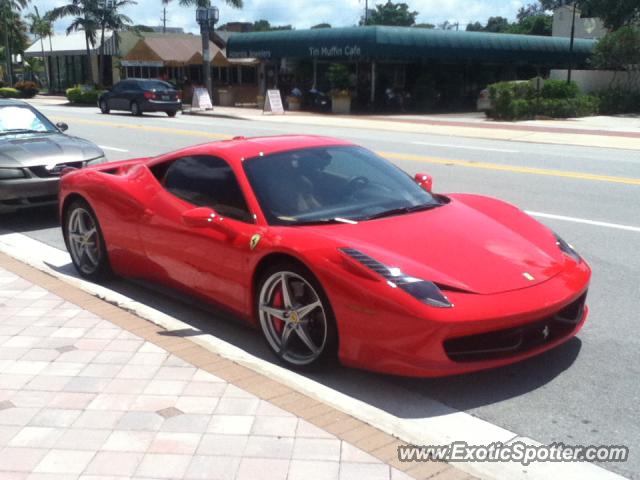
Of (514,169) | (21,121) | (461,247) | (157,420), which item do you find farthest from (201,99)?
(157,420)

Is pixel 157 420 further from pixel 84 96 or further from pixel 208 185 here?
pixel 84 96

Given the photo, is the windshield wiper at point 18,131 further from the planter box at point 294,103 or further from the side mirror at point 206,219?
the planter box at point 294,103

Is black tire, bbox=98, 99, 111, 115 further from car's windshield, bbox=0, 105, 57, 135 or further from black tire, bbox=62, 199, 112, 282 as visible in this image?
black tire, bbox=62, 199, 112, 282

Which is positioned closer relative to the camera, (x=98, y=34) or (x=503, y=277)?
(x=503, y=277)

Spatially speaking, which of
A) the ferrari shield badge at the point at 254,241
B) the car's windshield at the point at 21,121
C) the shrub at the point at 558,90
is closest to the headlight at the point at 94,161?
the car's windshield at the point at 21,121

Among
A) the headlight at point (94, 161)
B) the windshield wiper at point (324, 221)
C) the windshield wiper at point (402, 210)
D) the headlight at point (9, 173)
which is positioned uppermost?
the windshield wiper at point (402, 210)

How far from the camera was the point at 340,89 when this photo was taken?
1425 inches

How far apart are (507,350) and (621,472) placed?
90cm

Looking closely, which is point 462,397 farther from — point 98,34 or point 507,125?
point 98,34

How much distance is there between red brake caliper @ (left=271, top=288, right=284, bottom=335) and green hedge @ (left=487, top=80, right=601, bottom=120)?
85.8 feet

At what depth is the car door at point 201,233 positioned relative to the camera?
4945 mm

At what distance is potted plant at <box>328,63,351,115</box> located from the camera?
35.2m

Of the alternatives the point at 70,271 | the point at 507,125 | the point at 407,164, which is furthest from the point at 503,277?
the point at 507,125

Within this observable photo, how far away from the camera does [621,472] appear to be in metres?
3.43
